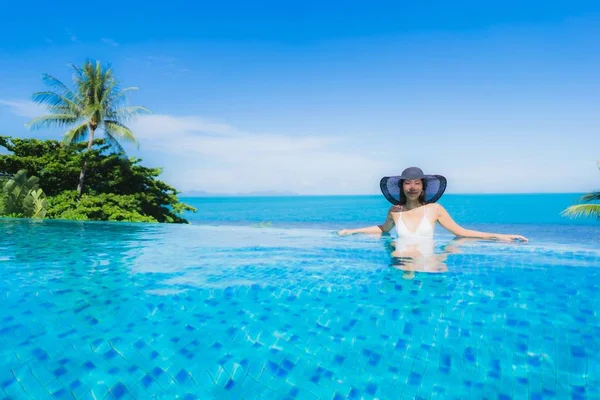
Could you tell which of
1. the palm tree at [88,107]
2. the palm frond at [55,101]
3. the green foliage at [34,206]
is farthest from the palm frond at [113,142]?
the green foliage at [34,206]

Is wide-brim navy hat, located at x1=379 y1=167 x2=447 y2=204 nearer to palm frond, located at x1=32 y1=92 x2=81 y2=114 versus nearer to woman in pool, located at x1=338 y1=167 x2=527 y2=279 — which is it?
woman in pool, located at x1=338 y1=167 x2=527 y2=279

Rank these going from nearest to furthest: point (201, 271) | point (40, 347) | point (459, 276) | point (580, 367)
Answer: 1. point (580, 367)
2. point (40, 347)
3. point (459, 276)
4. point (201, 271)

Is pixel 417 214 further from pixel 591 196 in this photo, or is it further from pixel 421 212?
pixel 591 196

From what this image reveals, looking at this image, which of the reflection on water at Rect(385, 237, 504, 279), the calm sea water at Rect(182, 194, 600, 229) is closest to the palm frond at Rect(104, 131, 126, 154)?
the calm sea water at Rect(182, 194, 600, 229)

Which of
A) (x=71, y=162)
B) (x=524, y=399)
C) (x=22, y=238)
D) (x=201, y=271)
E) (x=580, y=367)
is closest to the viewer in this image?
(x=524, y=399)

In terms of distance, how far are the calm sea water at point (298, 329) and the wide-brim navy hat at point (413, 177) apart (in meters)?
1.24

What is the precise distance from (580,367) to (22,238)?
9.23 m

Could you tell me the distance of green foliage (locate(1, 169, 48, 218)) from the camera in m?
15.1

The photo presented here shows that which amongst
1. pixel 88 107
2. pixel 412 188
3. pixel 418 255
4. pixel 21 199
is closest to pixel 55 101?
pixel 88 107

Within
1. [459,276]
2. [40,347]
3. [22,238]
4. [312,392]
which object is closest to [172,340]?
[40,347]

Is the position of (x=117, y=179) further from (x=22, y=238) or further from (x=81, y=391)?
(x=81, y=391)

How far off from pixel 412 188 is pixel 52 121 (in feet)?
58.4

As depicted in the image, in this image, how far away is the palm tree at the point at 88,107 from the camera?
60.8 feet

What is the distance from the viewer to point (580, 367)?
2779 mm
